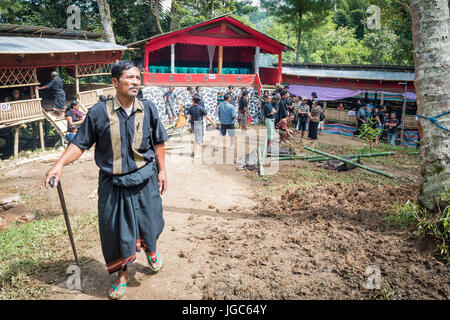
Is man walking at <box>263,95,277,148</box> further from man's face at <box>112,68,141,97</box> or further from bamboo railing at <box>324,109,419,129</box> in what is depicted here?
bamboo railing at <box>324,109,419,129</box>

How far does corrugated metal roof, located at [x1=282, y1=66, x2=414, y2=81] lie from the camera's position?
1698 centimetres

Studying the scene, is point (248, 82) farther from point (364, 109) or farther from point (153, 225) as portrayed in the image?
point (153, 225)

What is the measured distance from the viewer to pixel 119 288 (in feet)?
10.3

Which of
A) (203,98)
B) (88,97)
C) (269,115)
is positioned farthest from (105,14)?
(269,115)

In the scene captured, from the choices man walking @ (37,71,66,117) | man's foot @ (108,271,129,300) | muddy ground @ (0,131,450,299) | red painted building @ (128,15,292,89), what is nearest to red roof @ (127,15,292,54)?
red painted building @ (128,15,292,89)

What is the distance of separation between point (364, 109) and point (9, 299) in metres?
13.4

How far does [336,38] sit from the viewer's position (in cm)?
3269

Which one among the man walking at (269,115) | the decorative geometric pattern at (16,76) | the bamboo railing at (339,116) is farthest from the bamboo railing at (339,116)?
the decorative geometric pattern at (16,76)

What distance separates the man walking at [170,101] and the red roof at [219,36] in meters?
3.17

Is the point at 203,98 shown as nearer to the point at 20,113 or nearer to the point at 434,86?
the point at 20,113

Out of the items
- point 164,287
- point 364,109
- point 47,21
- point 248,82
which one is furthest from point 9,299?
point 47,21

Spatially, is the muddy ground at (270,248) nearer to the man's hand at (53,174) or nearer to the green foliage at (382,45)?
the man's hand at (53,174)

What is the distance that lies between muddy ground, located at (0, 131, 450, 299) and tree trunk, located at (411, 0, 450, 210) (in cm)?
70

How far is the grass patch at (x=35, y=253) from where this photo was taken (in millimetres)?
3293
